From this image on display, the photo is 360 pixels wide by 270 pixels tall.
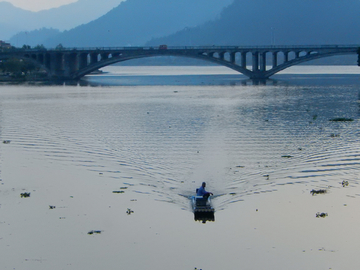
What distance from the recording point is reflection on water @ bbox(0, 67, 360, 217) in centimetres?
2984

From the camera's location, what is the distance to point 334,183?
2869cm

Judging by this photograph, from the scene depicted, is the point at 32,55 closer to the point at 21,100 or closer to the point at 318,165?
the point at 21,100

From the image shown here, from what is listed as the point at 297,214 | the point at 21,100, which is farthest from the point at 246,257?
the point at 21,100

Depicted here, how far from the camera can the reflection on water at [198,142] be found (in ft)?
97.9

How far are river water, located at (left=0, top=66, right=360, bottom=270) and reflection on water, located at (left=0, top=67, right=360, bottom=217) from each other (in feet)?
0.36

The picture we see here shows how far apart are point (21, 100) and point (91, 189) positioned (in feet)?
196

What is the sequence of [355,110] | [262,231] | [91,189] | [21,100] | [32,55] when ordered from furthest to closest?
[32,55] → [21,100] → [355,110] → [91,189] → [262,231]

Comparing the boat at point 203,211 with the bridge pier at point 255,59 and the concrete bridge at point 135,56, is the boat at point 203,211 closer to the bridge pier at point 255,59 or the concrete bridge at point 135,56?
the concrete bridge at point 135,56

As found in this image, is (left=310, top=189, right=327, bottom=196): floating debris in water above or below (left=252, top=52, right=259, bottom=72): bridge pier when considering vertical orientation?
below

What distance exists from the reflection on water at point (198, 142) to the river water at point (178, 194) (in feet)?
0.36

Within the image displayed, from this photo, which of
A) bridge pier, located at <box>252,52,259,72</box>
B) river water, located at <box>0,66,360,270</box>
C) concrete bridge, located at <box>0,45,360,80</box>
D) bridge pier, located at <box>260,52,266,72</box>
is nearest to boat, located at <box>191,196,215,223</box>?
river water, located at <box>0,66,360,270</box>

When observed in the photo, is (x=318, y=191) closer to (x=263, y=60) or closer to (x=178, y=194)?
(x=178, y=194)

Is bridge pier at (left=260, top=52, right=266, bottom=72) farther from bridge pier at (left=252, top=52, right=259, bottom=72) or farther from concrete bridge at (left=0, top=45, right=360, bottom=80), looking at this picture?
bridge pier at (left=252, top=52, right=259, bottom=72)

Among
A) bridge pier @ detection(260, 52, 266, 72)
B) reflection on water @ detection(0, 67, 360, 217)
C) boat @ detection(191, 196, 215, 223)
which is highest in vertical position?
bridge pier @ detection(260, 52, 266, 72)
